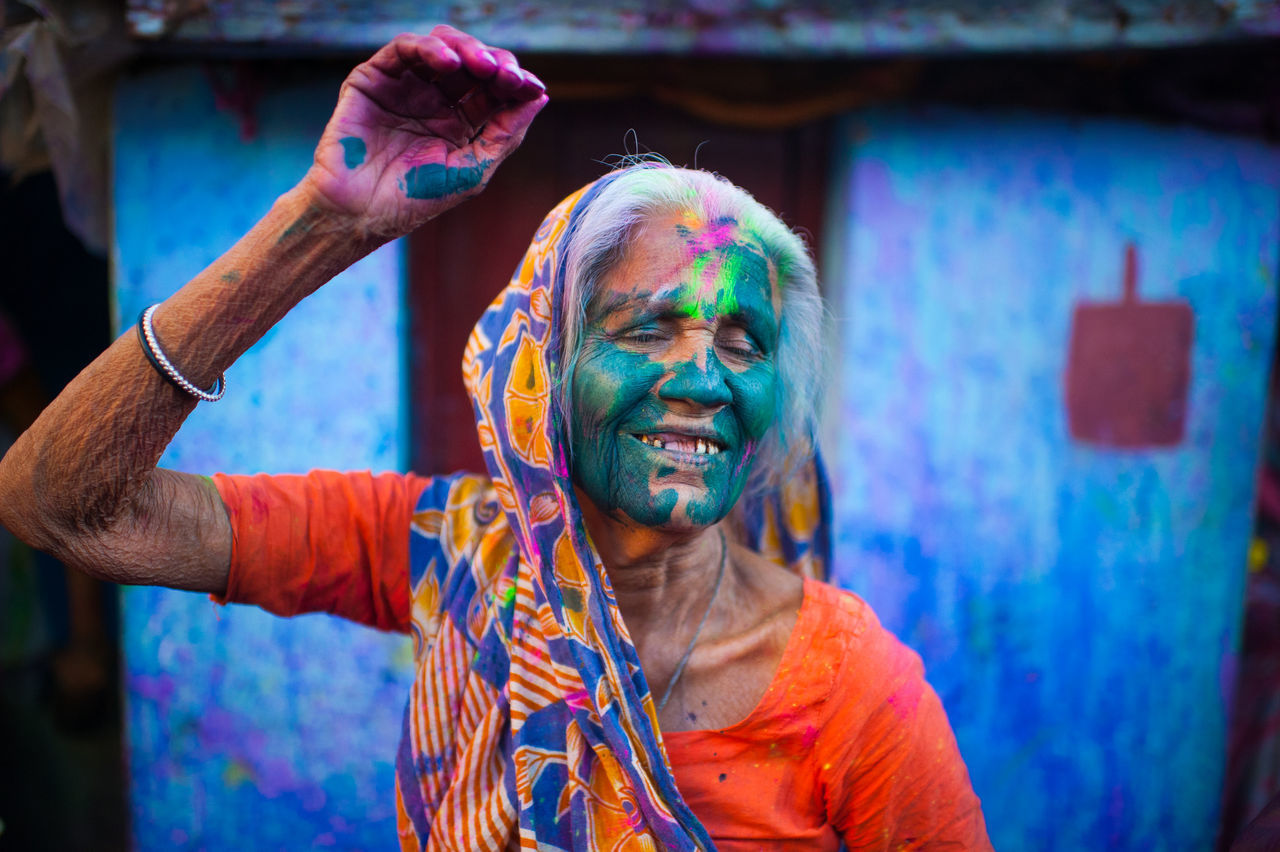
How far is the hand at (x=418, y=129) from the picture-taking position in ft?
3.91

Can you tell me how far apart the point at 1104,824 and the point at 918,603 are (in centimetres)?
128

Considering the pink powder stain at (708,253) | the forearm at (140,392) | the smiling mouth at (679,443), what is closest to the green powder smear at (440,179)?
the forearm at (140,392)

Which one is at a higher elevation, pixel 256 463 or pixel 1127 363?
pixel 1127 363

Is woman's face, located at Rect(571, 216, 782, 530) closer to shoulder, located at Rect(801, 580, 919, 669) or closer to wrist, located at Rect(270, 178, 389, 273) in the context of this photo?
shoulder, located at Rect(801, 580, 919, 669)

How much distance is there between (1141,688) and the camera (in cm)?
343

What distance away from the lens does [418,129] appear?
50.6 inches

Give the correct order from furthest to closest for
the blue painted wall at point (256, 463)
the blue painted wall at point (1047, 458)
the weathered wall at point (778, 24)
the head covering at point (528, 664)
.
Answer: the blue painted wall at point (1047, 458), the blue painted wall at point (256, 463), the weathered wall at point (778, 24), the head covering at point (528, 664)

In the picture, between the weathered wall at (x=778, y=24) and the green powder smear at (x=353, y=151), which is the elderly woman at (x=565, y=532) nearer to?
the green powder smear at (x=353, y=151)

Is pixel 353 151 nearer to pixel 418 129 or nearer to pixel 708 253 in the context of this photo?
pixel 418 129

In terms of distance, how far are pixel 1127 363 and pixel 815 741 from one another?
2.54 m

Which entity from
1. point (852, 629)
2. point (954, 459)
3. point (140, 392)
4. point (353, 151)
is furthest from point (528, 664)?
point (954, 459)

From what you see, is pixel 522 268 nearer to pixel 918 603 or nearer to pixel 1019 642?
pixel 918 603

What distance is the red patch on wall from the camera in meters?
3.26

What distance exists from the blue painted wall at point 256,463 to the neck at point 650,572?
5.64 ft
